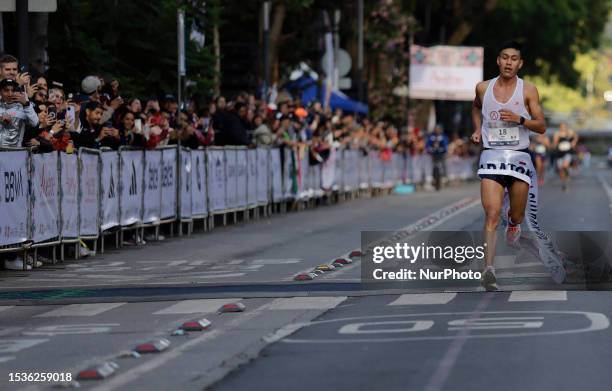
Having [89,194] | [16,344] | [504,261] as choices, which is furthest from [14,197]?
[16,344]

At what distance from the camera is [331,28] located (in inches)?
1965

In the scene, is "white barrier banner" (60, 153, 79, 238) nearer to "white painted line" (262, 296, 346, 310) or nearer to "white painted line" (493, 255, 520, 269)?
"white painted line" (493, 255, 520, 269)

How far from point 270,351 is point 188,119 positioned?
15.8 meters

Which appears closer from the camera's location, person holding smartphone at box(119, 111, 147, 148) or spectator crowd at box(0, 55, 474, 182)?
spectator crowd at box(0, 55, 474, 182)

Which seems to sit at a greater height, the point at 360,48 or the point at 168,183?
the point at 360,48

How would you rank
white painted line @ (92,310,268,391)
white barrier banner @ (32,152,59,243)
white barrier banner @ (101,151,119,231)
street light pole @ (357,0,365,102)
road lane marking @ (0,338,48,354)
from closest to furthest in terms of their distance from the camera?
white painted line @ (92,310,268,391), road lane marking @ (0,338,48,354), white barrier banner @ (32,152,59,243), white barrier banner @ (101,151,119,231), street light pole @ (357,0,365,102)

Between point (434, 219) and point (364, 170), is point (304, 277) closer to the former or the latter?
point (434, 219)

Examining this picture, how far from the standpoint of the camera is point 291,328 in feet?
40.6

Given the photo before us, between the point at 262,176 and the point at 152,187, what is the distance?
7409mm

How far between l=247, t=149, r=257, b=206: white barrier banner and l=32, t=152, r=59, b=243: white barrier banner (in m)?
10.2

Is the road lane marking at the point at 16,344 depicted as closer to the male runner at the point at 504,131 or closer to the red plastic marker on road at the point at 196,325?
the red plastic marker on road at the point at 196,325

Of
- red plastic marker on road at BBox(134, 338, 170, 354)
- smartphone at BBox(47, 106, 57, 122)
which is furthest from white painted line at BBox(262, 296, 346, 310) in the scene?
smartphone at BBox(47, 106, 57, 122)

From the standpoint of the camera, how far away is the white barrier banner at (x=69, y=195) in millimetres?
20000

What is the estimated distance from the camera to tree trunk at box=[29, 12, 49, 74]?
83.3 ft
